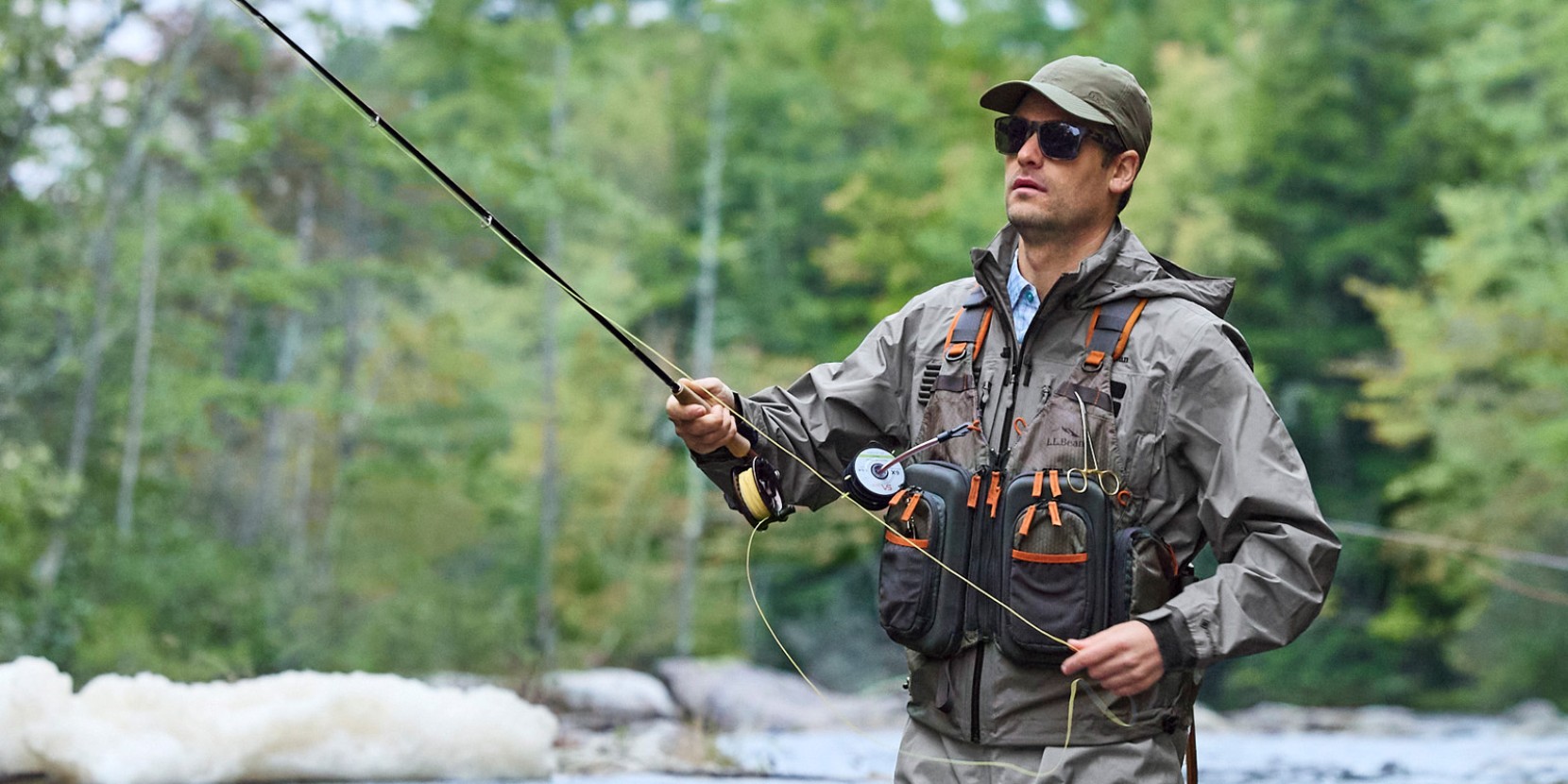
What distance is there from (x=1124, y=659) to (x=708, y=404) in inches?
34.3

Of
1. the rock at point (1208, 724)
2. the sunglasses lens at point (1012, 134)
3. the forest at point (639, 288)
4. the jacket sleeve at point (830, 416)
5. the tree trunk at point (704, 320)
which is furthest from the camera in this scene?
the tree trunk at point (704, 320)

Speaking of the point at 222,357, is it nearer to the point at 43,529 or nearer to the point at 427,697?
the point at 43,529

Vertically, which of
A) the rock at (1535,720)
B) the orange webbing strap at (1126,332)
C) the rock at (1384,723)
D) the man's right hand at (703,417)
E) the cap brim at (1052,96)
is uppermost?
the cap brim at (1052,96)

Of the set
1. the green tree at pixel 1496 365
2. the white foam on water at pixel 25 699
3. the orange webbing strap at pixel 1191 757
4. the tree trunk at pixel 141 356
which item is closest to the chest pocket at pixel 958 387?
the orange webbing strap at pixel 1191 757

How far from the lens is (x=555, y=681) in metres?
15.3

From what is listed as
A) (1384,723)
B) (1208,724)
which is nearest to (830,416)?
(1208,724)

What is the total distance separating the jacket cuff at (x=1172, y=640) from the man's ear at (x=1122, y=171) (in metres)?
0.80

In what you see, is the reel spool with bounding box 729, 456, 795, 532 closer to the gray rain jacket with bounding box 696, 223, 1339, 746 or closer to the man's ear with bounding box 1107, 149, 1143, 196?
the gray rain jacket with bounding box 696, 223, 1339, 746

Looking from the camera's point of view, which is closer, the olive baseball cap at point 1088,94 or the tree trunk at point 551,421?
the olive baseball cap at point 1088,94

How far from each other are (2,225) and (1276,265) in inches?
649

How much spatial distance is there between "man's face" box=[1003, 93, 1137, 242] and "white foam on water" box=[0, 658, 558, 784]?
4434 mm

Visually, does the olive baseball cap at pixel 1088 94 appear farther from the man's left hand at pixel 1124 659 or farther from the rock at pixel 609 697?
the rock at pixel 609 697

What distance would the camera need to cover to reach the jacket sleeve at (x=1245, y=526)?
100 inches

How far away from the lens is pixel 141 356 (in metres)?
20.2
